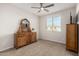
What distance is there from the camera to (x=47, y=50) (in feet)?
5.24

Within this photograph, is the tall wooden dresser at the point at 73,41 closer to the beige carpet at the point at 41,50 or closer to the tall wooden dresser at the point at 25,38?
the beige carpet at the point at 41,50

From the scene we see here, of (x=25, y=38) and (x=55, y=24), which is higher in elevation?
(x=55, y=24)

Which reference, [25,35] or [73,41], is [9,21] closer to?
[25,35]

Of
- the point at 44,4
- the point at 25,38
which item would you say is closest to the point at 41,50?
the point at 25,38

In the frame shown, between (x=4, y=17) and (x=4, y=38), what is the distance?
15.2 inches

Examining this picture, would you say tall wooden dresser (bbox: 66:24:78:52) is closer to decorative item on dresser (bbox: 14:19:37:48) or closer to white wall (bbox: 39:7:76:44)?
white wall (bbox: 39:7:76:44)

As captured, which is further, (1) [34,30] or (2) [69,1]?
(1) [34,30]

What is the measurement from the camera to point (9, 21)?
1539 mm

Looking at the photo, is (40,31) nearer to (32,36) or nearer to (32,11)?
(32,36)

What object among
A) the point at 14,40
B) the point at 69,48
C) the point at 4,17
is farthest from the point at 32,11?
the point at 69,48

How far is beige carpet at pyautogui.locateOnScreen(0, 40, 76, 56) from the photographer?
1.50 meters

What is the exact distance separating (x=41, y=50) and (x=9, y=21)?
2.73 feet

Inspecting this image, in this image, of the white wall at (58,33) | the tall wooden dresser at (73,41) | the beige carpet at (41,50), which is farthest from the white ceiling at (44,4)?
the beige carpet at (41,50)

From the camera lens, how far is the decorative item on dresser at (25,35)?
1661mm
